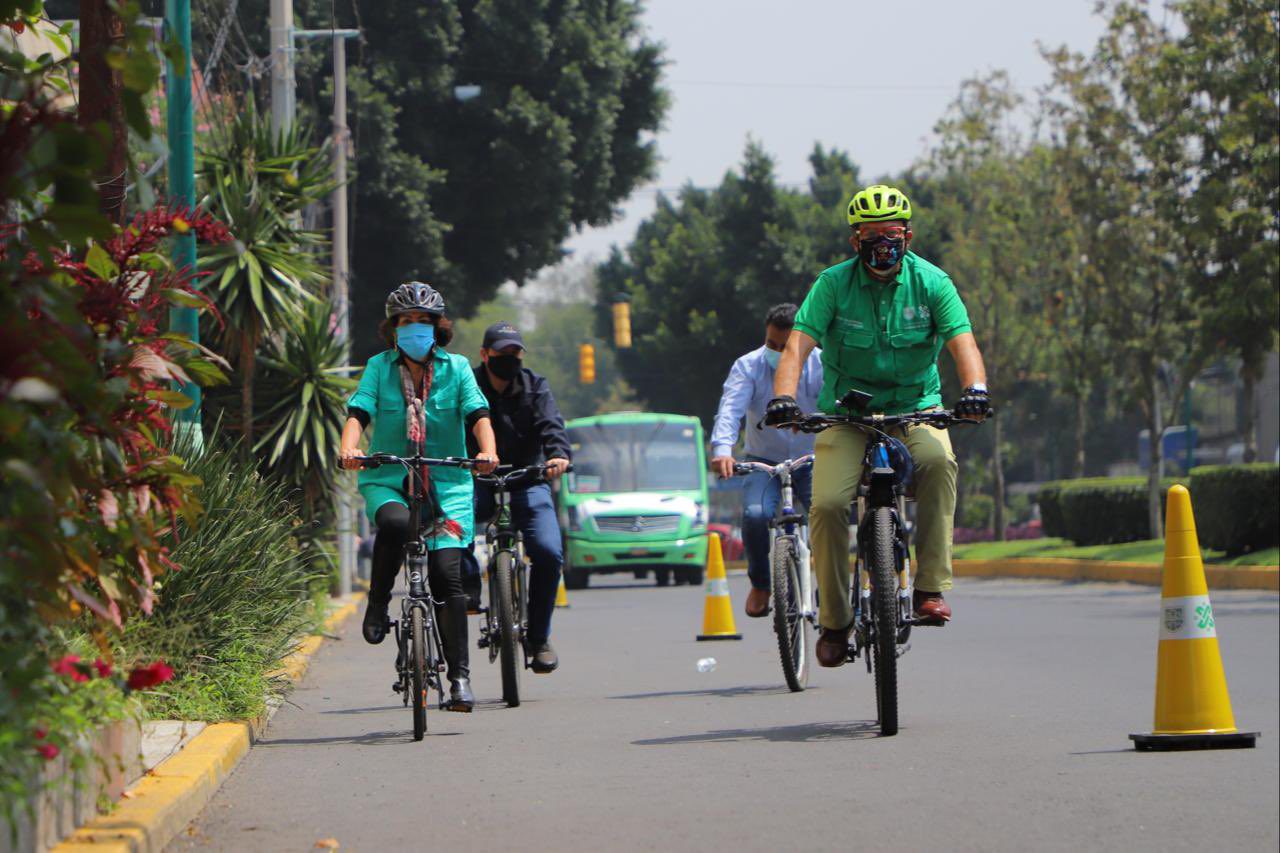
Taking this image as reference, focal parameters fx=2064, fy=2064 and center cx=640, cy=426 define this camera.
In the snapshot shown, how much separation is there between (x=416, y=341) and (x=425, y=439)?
→ 41 cm

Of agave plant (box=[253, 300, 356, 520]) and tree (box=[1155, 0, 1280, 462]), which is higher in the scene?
tree (box=[1155, 0, 1280, 462])

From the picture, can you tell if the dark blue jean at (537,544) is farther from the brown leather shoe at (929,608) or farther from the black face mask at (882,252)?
the black face mask at (882,252)

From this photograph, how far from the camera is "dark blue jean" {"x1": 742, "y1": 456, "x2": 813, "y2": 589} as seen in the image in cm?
1045

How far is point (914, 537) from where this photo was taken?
26.9 feet

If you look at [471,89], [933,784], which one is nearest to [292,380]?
[933,784]


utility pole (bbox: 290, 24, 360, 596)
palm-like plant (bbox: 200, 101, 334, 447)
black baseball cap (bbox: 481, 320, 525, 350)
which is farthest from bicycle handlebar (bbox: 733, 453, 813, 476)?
utility pole (bbox: 290, 24, 360, 596)

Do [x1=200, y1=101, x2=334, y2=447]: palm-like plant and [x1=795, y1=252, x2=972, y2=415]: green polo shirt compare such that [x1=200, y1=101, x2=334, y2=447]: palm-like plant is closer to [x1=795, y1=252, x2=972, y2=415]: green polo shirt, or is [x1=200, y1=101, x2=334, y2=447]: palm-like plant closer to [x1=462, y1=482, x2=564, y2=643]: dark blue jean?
[x1=462, y1=482, x2=564, y2=643]: dark blue jean

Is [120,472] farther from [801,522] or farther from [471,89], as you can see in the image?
[471,89]

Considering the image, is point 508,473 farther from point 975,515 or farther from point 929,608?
point 975,515

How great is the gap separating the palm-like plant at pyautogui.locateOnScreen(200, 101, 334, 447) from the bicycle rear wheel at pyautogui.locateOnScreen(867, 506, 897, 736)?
7.70 m

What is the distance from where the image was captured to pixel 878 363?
8023 millimetres

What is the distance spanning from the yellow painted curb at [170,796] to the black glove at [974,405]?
289cm

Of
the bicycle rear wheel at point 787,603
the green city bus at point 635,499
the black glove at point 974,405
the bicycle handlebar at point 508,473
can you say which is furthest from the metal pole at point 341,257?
the black glove at point 974,405

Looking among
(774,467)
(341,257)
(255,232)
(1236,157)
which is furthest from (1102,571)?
(774,467)
